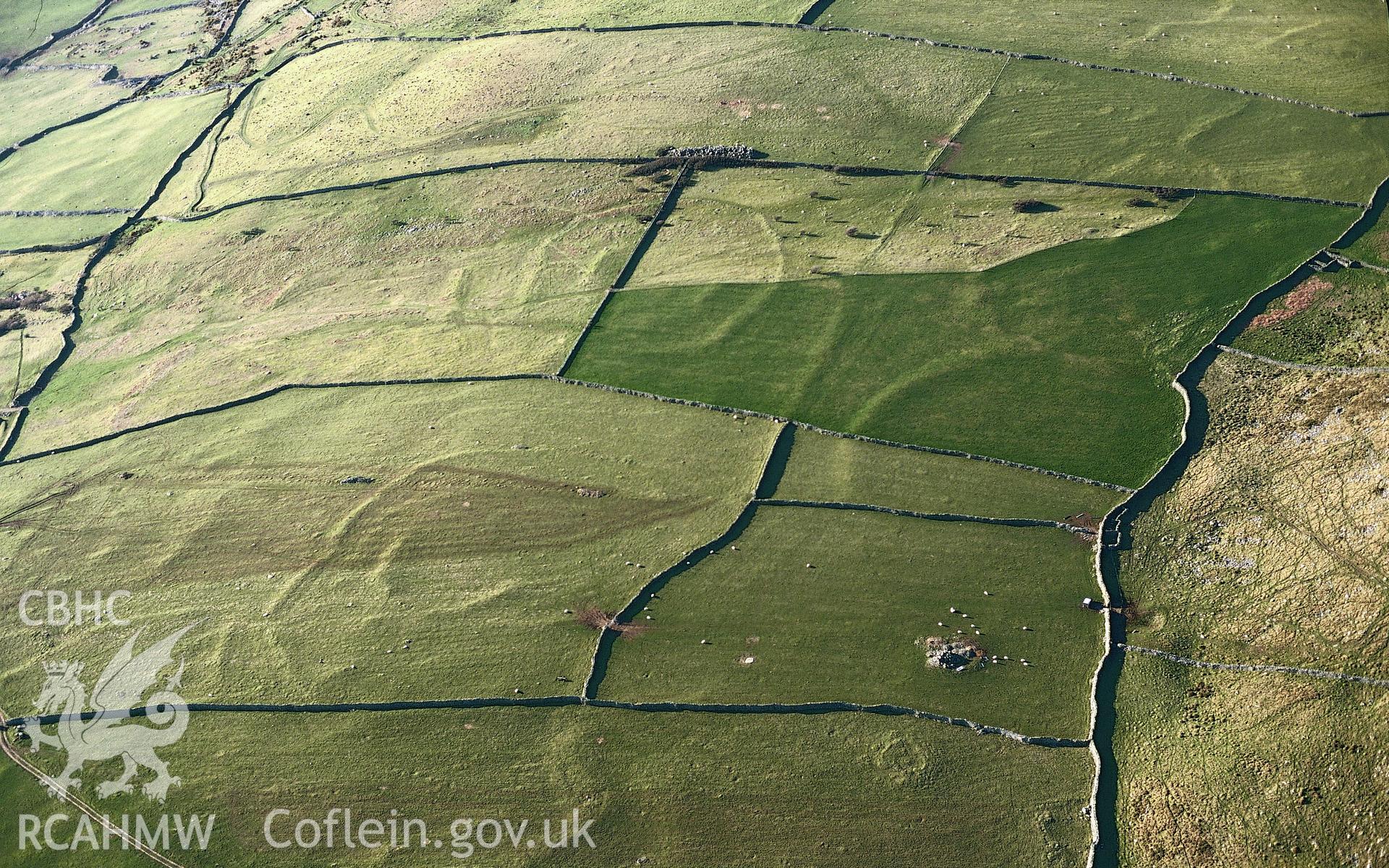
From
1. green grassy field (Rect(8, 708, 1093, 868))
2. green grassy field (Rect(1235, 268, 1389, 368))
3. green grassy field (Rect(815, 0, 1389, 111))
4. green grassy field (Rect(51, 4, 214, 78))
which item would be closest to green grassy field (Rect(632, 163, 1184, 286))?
green grassy field (Rect(1235, 268, 1389, 368))

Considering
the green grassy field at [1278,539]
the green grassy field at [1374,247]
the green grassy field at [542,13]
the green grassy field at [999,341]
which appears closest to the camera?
the green grassy field at [1278,539]

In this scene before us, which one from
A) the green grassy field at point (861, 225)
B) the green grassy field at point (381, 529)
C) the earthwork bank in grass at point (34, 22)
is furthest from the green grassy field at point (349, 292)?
the earthwork bank in grass at point (34, 22)

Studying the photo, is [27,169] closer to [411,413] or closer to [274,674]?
[411,413]

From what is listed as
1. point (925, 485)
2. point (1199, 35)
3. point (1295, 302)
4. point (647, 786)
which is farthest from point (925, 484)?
point (1199, 35)

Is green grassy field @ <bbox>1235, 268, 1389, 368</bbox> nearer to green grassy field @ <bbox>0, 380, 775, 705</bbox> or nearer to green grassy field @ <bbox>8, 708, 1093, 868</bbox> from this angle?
green grassy field @ <bbox>8, 708, 1093, 868</bbox>

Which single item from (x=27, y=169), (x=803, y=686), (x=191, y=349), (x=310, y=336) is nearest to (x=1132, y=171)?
(x=803, y=686)

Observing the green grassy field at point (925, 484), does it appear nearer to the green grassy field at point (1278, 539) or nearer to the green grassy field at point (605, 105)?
the green grassy field at point (1278, 539)
